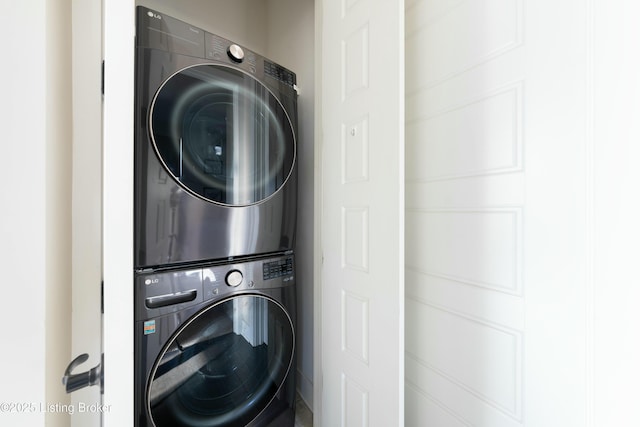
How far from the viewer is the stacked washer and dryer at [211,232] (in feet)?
2.72

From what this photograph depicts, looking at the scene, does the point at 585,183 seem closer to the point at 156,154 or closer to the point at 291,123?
the point at 291,123

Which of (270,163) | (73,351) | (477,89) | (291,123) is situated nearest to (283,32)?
(291,123)

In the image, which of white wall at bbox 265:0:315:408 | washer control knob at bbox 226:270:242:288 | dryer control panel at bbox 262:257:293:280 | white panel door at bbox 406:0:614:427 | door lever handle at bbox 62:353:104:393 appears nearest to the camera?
door lever handle at bbox 62:353:104:393

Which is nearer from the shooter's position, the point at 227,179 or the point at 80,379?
the point at 80,379

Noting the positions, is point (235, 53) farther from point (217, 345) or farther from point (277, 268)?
point (217, 345)

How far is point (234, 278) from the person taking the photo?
3.26 feet

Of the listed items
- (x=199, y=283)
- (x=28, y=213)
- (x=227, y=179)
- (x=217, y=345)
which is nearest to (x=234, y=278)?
(x=199, y=283)

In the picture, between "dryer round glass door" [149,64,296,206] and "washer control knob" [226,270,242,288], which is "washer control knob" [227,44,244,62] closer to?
"dryer round glass door" [149,64,296,206]

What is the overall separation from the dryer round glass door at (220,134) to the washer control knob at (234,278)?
0.28 metres

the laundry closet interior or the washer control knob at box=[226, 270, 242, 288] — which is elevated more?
the laundry closet interior

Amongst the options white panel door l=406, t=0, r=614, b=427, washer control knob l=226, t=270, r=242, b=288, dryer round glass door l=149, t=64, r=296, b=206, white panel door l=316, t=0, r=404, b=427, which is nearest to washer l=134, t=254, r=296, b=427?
washer control knob l=226, t=270, r=242, b=288

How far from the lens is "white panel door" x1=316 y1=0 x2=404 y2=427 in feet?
2.62

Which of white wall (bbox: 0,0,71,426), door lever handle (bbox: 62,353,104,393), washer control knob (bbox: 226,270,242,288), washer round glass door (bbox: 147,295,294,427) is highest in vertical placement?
white wall (bbox: 0,0,71,426)

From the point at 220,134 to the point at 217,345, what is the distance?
84 centimetres
